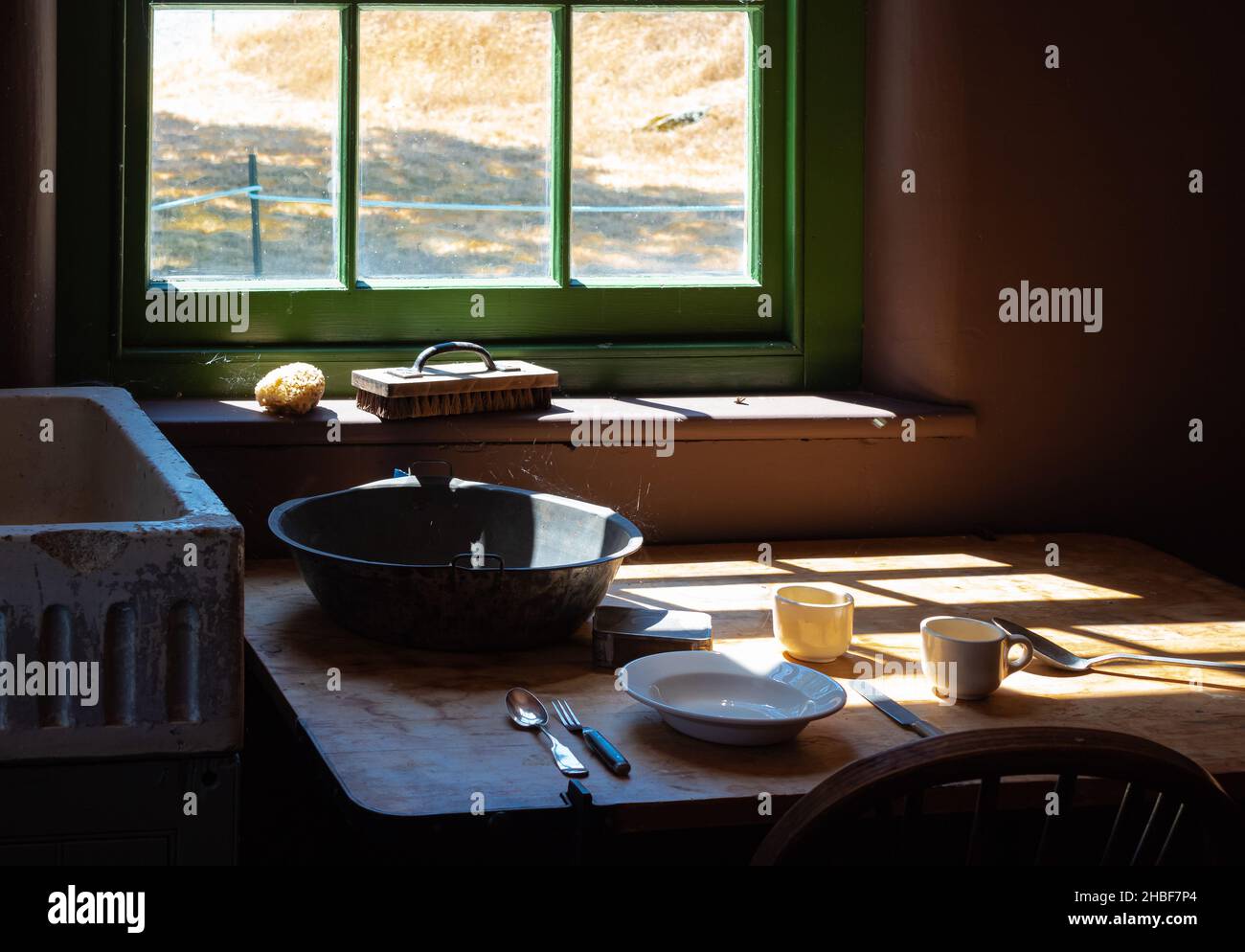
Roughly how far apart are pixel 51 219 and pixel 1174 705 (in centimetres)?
185

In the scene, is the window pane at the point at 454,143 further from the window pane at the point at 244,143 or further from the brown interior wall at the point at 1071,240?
the brown interior wall at the point at 1071,240

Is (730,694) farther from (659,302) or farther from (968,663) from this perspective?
(659,302)

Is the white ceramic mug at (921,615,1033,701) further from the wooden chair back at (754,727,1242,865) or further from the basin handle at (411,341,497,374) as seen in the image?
the basin handle at (411,341,497,374)

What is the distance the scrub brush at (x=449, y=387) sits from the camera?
2.24 metres

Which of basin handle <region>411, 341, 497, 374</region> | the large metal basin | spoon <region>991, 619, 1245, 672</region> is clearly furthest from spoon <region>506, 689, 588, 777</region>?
basin handle <region>411, 341, 497, 374</region>

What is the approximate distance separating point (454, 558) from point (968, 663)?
581mm

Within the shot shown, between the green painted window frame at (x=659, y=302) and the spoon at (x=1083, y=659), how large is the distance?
1.03 metres

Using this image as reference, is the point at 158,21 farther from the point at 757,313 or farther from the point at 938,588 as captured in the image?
the point at 938,588

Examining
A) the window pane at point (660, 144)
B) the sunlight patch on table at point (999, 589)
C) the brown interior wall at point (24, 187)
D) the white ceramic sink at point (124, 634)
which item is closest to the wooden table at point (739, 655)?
the sunlight patch on table at point (999, 589)

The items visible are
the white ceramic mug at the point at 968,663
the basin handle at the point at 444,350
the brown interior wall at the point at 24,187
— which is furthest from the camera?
the basin handle at the point at 444,350

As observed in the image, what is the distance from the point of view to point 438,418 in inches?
89.9

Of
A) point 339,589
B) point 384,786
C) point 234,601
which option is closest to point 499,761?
point 384,786

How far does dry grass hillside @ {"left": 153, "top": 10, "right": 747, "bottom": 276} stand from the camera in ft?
8.10

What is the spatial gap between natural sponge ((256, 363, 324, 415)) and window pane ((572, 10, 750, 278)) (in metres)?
0.59
